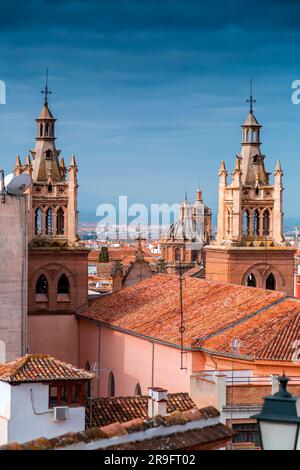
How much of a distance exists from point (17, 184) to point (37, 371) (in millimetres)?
11070

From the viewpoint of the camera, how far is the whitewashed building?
21.9 metres

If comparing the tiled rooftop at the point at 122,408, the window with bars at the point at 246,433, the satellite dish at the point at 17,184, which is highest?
the satellite dish at the point at 17,184

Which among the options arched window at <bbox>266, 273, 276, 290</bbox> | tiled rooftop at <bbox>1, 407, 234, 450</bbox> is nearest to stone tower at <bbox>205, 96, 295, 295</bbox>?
arched window at <bbox>266, 273, 276, 290</bbox>

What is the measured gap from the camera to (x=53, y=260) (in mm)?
40844

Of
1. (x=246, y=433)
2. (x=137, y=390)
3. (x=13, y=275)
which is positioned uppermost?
(x=13, y=275)

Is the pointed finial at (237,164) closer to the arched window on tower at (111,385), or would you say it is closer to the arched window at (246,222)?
the arched window at (246,222)

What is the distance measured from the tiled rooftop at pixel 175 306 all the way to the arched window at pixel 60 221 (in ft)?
8.32

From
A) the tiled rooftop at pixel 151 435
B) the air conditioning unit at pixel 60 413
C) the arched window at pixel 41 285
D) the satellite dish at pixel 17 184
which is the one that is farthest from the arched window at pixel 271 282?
the tiled rooftop at pixel 151 435

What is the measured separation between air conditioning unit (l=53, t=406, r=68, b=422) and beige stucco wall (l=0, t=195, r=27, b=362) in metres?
11.2

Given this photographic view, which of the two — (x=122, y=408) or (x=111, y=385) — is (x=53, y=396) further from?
(x=111, y=385)

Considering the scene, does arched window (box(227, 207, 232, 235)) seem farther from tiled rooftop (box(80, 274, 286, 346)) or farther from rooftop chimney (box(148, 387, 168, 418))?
rooftop chimney (box(148, 387, 168, 418))

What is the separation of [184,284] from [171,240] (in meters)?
30.2

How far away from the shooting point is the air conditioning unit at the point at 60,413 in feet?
72.3

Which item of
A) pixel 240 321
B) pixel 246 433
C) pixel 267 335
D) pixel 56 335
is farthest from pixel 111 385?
pixel 246 433
